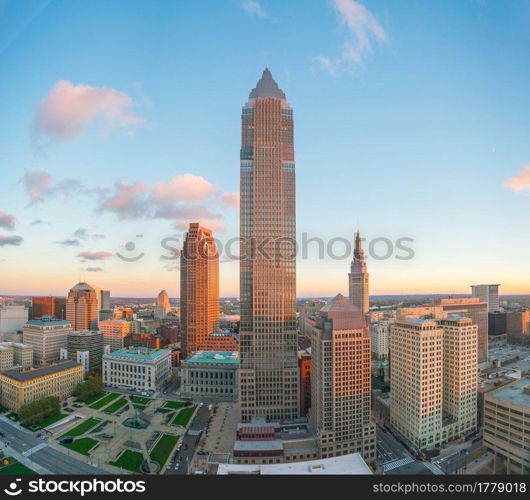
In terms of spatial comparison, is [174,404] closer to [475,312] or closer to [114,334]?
[114,334]

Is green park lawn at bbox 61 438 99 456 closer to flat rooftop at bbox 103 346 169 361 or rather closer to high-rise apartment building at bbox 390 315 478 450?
flat rooftop at bbox 103 346 169 361

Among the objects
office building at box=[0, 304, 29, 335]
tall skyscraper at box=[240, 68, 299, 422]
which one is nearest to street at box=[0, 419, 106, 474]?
tall skyscraper at box=[240, 68, 299, 422]

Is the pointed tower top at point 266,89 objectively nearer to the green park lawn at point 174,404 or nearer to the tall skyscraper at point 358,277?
the green park lawn at point 174,404

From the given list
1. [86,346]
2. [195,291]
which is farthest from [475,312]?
[86,346]

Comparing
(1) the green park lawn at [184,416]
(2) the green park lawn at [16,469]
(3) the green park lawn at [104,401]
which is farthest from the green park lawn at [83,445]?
(3) the green park lawn at [104,401]

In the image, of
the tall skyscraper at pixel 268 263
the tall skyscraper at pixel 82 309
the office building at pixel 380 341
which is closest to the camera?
the tall skyscraper at pixel 268 263
